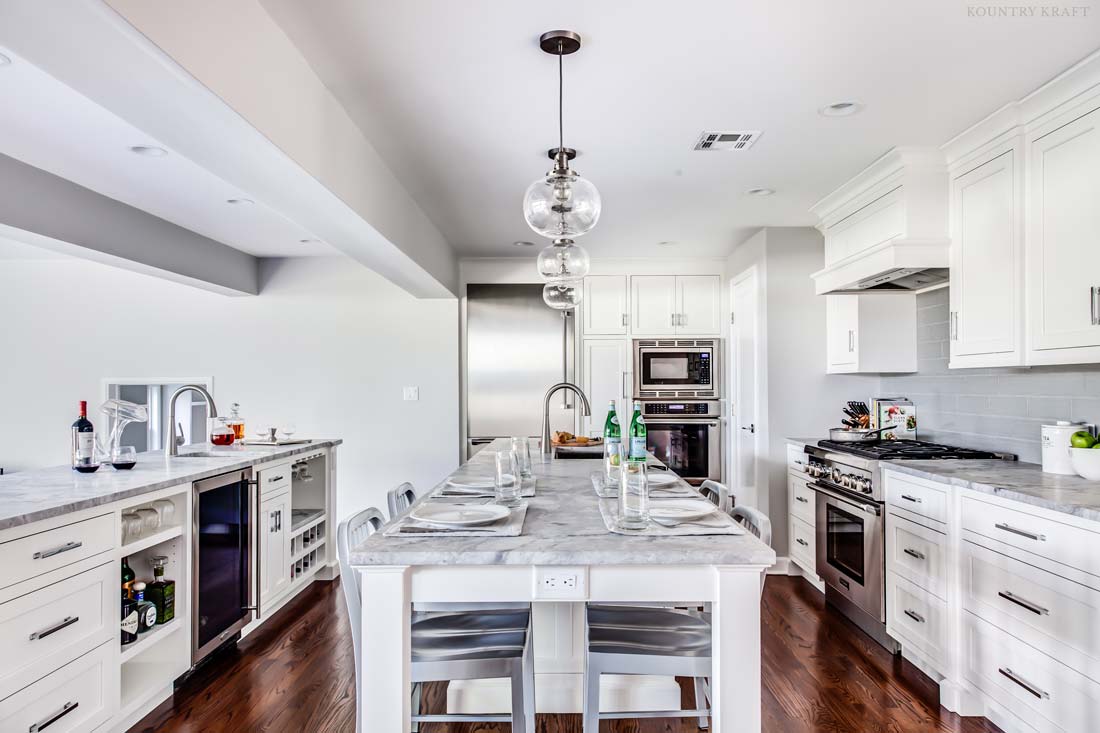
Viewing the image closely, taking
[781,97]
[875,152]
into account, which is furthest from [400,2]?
[875,152]

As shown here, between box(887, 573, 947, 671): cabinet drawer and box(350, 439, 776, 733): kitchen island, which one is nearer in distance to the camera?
box(350, 439, 776, 733): kitchen island

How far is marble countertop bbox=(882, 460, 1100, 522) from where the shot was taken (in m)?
1.98

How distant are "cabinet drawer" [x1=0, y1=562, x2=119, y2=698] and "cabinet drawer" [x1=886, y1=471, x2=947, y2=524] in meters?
3.11

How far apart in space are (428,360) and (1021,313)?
4.11 m

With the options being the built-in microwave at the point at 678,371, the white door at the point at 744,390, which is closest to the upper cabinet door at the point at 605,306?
the built-in microwave at the point at 678,371

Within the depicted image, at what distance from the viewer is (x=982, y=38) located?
2.04 m

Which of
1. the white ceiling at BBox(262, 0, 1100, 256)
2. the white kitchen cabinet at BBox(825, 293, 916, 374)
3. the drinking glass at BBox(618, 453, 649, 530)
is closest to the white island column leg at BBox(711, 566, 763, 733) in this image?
the drinking glass at BBox(618, 453, 649, 530)

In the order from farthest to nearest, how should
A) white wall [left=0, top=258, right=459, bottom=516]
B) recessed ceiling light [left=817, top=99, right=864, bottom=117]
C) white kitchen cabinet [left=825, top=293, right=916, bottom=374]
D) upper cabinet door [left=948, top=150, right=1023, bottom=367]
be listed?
white wall [left=0, top=258, right=459, bottom=516], white kitchen cabinet [left=825, top=293, right=916, bottom=374], upper cabinet door [left=948, top=150, right=1023, bottom=367], recessed ceiling light [left=817, top=99, right=864, bottom=117]

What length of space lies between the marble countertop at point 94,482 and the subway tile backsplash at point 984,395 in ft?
12.0

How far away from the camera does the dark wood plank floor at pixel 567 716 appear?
7.73 feet

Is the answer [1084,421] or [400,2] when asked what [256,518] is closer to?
[400,2]

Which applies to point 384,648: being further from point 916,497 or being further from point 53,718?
point 916,497

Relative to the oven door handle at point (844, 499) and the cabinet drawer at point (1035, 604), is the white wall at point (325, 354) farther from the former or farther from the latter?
the cabinet drawer at point (1035, 604)

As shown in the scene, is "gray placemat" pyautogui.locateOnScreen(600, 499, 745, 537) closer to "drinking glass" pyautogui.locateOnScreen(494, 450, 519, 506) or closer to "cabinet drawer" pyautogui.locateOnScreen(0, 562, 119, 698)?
"drinking glass" pyautogui.locateOnScreen(494, 450, 519, 506)
